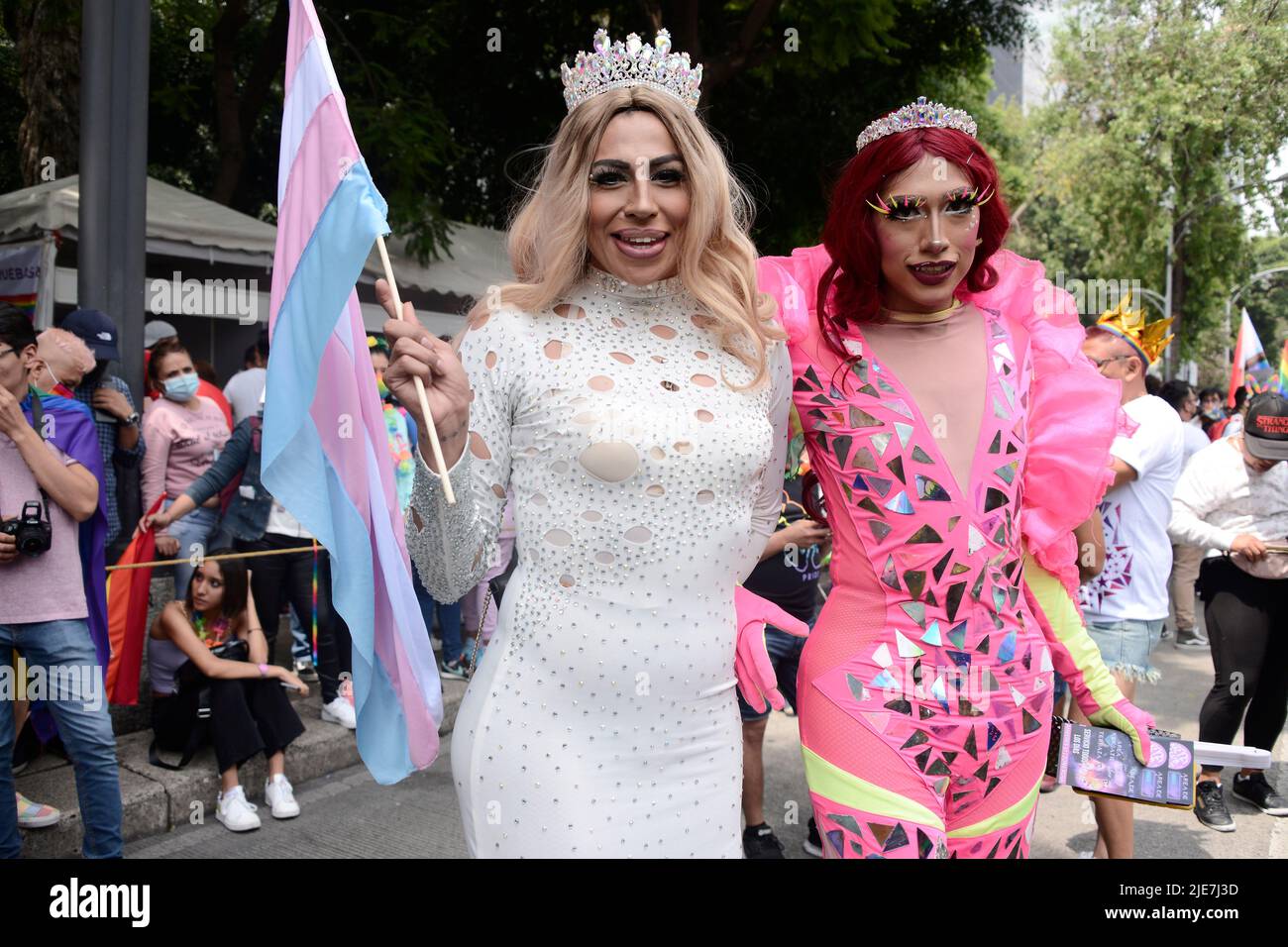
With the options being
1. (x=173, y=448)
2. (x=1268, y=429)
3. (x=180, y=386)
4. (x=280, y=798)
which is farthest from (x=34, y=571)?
(x=1268, y=429)

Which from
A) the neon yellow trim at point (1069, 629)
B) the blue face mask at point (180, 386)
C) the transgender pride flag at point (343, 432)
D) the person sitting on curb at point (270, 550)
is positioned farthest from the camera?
the blue face mask at point (180, 386)

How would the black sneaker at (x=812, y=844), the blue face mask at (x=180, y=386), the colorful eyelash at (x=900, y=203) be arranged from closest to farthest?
the colorful eyelash at (x=900, y=203) → the black sneaker at (x=812, y=844) → the blue face mask at (x=180, y=386)

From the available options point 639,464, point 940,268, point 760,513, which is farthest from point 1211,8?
point 639,464

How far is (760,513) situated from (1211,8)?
602cm

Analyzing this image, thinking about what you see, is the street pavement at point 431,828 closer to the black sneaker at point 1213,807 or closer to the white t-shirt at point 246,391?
the black sneaker at point 1213,807

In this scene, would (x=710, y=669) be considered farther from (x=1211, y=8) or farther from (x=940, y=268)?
(x=1211, y=8)

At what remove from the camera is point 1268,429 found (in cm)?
493

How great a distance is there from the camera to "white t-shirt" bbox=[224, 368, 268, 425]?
6730 millimetres

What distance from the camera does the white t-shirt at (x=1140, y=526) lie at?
13.9 feet

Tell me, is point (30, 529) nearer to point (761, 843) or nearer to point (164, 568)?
point (164, 568)

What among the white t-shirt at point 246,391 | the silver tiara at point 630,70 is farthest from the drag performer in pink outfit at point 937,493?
the white t-shirt at point 246,391

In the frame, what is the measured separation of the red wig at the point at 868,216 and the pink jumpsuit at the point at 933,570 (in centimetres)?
5
